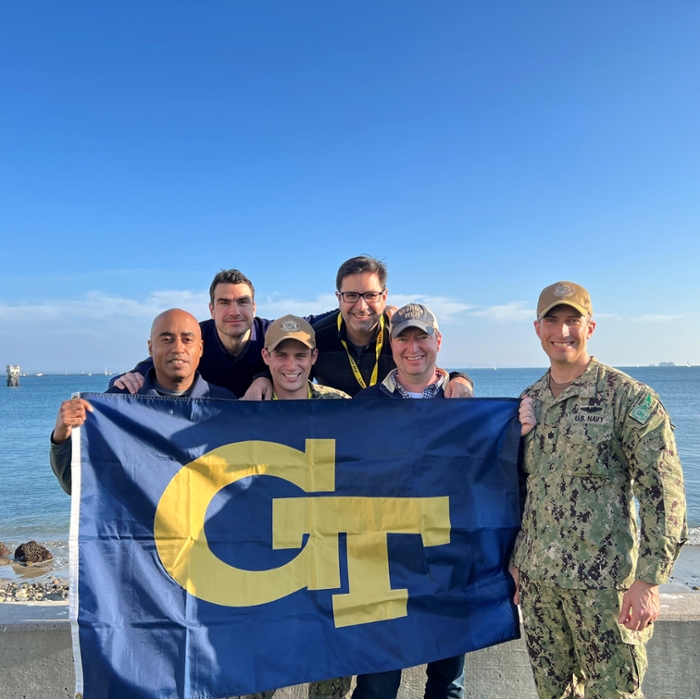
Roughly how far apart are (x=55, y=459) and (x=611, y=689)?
11.4 ft

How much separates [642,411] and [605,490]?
50 cm

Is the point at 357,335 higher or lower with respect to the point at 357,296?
lower

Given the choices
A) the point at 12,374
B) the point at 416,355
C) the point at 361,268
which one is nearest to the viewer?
the point at 416,355

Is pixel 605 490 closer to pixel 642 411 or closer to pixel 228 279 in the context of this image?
pixel 642 411

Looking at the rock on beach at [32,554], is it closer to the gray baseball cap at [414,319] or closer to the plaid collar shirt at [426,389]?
the plaid collar shirt at [426,389]

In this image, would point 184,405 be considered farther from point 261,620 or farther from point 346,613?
point 346,613

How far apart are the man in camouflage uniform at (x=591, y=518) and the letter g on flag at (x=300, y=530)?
77 cm

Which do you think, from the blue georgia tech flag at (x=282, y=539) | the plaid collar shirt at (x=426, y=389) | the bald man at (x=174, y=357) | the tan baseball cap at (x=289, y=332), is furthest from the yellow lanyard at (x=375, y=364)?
the bald man at (x=174, y=357)

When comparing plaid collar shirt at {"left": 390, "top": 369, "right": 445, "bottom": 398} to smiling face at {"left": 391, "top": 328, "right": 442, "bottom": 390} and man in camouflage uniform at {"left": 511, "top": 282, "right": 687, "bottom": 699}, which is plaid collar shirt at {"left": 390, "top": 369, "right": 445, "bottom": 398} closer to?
smiling face at {"left": 391, "top": 328, "right": 442, "bottom": 390}

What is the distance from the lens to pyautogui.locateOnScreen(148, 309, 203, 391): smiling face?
369cm

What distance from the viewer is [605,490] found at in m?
3.01

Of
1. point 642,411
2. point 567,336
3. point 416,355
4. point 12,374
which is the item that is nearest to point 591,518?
point 642,411

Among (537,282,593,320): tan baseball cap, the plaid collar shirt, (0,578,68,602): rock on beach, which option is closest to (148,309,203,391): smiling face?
the plaid collar shirt

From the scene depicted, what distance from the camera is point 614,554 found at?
2.94m
